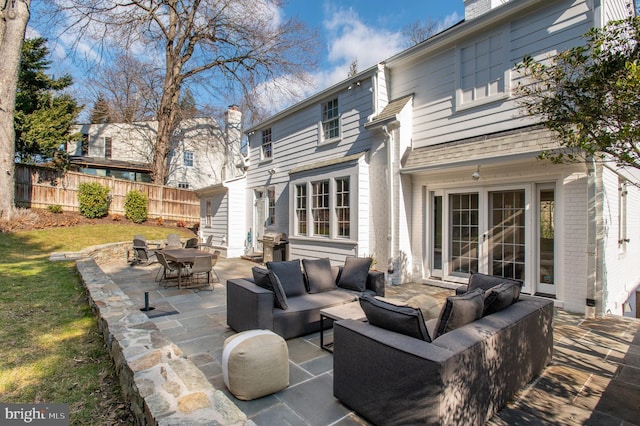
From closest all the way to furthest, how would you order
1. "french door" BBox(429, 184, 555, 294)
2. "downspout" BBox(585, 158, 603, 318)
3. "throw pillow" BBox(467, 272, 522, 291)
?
"throw pillow" BBox(467, 272, 522, 291)
"downspout" BBox(585, 158, 603, 318)
"french door" BBox(429, 184, 555, 294)

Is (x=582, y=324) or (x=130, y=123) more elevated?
(x=130, y=123)

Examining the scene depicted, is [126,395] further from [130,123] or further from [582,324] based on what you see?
[130,123]

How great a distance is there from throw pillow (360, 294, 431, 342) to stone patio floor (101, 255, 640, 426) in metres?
0.84

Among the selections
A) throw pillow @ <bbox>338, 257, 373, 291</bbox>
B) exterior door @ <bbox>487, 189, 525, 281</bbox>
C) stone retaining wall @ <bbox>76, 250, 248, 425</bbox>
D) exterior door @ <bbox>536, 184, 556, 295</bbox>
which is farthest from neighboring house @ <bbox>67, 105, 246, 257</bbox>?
stone retaining wall @ <bbox>76, 250, 248, 425</bbox>

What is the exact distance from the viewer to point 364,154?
8.62 m

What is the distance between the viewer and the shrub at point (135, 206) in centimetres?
1795

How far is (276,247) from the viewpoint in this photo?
1124cm

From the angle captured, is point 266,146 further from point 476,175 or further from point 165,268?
point 476,175

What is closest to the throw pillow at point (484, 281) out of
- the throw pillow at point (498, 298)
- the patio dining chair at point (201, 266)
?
the throw pillow at point (498, 298)

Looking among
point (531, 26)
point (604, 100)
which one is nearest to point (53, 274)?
point (604, 100)

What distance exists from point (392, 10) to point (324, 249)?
12055 mm

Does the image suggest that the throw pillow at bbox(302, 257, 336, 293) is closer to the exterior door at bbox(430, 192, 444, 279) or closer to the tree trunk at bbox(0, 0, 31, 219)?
the exterior door at bbox(430, 192, 444, 279)

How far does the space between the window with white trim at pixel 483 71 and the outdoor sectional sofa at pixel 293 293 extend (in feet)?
14.6

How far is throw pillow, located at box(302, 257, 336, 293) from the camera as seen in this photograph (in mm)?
5527
